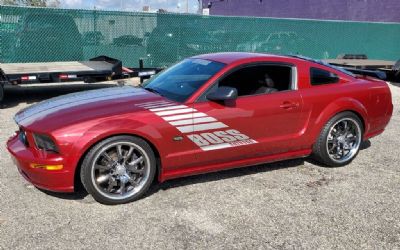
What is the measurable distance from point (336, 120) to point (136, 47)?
29.9 ft

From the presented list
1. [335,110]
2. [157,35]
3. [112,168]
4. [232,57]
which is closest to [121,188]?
[112,168]

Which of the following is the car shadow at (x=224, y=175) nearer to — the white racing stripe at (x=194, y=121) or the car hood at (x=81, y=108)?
the white racing stripe at (x=194, y=121)

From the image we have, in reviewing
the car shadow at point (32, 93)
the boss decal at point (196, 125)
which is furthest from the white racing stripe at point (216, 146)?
the car shadow at point (32, 93)

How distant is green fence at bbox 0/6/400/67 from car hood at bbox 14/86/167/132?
24.9 feet

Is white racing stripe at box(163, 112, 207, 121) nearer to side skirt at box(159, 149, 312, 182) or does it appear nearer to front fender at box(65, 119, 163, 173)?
front fender at box(65, 119, 163, 173)

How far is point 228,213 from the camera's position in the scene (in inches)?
152

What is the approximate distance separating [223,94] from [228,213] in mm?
1209

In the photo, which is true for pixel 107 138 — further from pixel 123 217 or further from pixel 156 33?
pixel 156 33

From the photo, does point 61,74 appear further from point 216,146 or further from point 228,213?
point 228,213

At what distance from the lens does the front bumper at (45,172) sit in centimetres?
372

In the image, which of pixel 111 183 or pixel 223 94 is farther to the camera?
pixel 223 94

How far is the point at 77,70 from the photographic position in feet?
30.5

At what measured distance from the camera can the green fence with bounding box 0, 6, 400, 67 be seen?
443 inches

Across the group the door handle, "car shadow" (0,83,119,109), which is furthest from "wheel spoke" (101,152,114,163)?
"car shadow" (0,83,119,109)
